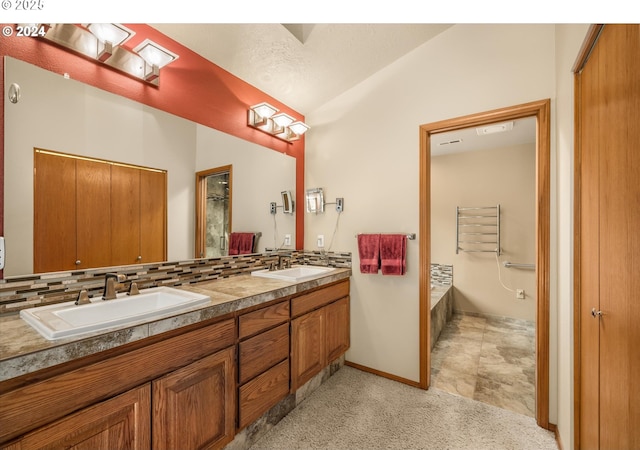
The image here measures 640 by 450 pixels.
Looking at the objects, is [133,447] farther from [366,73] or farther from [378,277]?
[366,73]

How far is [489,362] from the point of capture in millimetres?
2504

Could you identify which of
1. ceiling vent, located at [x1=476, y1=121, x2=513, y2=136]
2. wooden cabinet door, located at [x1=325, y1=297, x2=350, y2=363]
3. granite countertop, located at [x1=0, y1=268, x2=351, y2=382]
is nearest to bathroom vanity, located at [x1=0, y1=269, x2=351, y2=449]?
granite countertop, located at [x1=0, y1=268, x2=351, y2=382]

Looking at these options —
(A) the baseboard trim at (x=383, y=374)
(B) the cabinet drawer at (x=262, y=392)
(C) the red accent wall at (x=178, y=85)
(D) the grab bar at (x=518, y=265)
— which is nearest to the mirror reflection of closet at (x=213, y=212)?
(C) the red accent wall at (x=178, y=85)

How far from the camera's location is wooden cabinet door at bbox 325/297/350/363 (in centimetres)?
214

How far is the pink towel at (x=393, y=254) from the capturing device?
2.13 meters

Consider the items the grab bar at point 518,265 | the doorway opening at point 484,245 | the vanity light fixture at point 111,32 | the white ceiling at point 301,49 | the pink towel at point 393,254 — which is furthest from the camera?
the grab bar at point 518,265

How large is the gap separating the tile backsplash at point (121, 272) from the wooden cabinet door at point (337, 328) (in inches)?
15.8

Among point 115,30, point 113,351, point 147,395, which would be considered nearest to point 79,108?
point 115,30

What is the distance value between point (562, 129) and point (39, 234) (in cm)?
271

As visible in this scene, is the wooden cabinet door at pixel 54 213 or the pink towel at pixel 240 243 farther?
the pink towel at pixel 240 243

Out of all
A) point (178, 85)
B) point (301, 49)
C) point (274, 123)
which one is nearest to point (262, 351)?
point (178, 85)

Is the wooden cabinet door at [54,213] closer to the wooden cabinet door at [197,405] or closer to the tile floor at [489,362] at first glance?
the wooden cabinet door at [197,405]

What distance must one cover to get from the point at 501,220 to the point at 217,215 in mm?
3478

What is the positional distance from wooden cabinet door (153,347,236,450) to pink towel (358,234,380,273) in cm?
125
